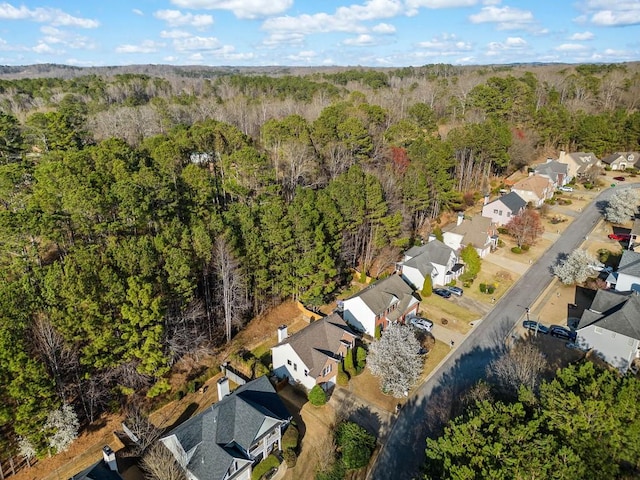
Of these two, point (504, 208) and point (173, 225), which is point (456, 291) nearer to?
point (504, 208)

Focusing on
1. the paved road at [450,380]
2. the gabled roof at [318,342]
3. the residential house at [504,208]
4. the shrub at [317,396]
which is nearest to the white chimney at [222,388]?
the gabled roof at [318,342]

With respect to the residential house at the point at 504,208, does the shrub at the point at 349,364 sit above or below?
below

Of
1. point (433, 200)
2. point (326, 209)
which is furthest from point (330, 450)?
point (433, 200)

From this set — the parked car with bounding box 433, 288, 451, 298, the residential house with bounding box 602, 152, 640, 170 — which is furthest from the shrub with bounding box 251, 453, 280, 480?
the residential house with bounding box 602, 152, 640, 170

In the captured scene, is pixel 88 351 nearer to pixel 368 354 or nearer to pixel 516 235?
pixel 368 354

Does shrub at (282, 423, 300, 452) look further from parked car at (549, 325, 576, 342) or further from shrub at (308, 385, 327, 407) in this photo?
parked car at (549, 325, 576, 342)

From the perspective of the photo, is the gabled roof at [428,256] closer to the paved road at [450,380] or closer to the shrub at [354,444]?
the paved road at [450,380]
